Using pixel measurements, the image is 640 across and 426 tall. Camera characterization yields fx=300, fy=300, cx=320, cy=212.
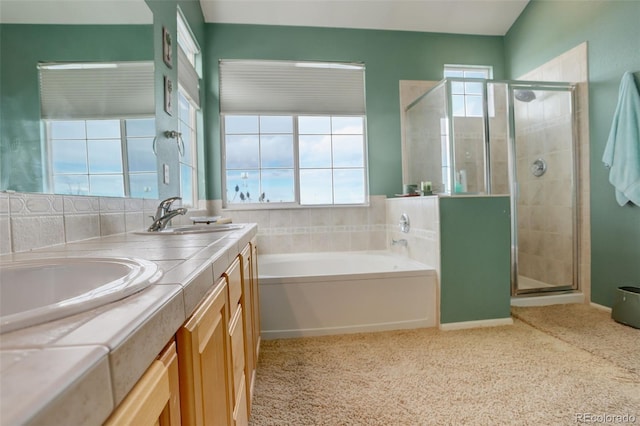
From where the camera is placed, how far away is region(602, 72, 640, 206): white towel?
7.04ft

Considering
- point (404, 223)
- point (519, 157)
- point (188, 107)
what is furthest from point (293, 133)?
point (519, 157)

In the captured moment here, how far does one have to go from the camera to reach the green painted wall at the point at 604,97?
2.25m

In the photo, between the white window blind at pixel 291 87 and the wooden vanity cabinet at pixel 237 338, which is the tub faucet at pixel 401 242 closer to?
the white window blind at pixel 291 87

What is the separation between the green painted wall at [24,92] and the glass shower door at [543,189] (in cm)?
314

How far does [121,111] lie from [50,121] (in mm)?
464

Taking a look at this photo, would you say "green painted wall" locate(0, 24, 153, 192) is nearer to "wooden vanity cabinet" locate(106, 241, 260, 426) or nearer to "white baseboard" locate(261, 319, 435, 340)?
"wooden vanity cabinet" locate(106, 241, 260, 426)

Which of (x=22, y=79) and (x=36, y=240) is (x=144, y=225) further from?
(x=22, y=79)

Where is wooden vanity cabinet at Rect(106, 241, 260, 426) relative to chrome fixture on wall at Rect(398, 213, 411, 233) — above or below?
below

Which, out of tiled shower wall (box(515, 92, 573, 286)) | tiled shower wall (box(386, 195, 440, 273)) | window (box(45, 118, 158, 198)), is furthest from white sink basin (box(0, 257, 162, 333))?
tiled shower wall (box(515, 92, 573, 286))

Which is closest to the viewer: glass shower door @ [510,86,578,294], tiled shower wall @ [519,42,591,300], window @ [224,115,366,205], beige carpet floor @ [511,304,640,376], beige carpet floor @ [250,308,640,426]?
beige carpet floor @ [250,308,640,426]

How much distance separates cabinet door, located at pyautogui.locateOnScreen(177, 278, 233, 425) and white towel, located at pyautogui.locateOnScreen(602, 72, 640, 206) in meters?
2.87

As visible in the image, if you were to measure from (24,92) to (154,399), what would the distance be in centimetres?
98

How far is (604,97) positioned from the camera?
2453 mm

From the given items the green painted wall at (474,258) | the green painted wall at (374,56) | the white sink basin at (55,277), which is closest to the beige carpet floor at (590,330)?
the green painted wall at (474,258)
